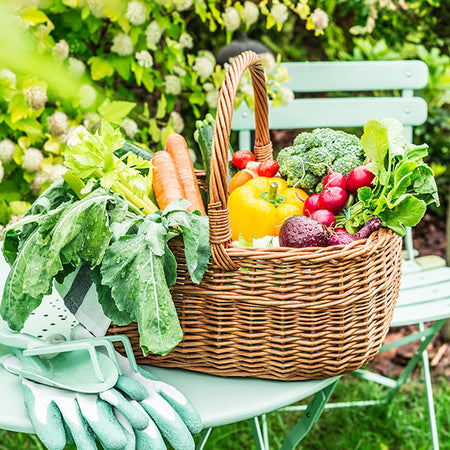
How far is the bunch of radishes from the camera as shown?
1224 millimetres

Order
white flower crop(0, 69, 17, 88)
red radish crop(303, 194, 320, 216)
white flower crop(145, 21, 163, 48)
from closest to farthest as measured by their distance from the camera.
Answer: red radish crop(303, 194, 320, 216) < white flower crop(0, 69, 17, 88) < white flower crop(145, 21, 163, 48)

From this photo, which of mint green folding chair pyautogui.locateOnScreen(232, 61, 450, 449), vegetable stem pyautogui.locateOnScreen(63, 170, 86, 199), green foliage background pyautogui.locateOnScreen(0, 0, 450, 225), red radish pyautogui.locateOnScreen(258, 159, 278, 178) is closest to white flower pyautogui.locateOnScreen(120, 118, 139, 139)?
green foliage background pyautogui.locateOnScreen(0, 0, 450, 225)

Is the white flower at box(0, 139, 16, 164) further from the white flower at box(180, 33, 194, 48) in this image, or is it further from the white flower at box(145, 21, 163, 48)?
the white flower at box(180, 33, 194, 48)

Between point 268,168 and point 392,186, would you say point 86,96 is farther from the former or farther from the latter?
point 392,186

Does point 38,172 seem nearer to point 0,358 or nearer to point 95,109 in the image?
point 95,109

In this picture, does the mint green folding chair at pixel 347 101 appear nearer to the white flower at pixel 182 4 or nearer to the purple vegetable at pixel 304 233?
the white flower at pixel 182 4

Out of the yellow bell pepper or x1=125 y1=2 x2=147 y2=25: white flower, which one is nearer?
the yellow bell pepper

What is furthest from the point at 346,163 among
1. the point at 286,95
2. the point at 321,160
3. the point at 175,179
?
the point at 286,95

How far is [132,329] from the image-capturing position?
1.20 m

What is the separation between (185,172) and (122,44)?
0.90 meters

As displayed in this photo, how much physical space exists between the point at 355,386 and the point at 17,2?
1906 millimetres

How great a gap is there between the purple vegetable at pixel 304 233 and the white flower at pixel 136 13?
128 centimetres

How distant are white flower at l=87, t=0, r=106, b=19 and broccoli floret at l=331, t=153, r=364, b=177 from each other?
45.4 inches

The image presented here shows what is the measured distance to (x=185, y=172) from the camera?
1.49 m
